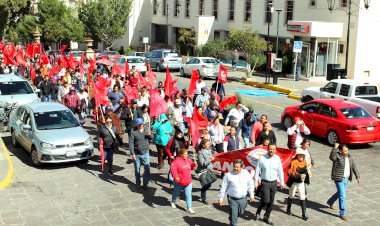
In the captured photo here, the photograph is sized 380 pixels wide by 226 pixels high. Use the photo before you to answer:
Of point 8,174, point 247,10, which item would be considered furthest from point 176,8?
point 8,174

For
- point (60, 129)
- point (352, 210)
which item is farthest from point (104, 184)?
point (352, 210)

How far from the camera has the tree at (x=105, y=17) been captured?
50406mm

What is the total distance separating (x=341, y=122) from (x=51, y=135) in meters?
8.95

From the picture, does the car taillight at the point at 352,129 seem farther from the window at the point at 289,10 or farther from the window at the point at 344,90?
the window at the point at 289,10

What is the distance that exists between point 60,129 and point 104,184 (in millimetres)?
2558

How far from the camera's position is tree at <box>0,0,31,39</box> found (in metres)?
40.7

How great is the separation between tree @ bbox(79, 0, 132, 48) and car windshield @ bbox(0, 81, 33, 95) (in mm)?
30673

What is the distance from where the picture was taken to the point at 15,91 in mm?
20250

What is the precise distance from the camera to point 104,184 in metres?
13.1

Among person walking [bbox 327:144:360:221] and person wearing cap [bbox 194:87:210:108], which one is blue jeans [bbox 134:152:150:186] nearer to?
person walking [bbox 327:144:360:221]

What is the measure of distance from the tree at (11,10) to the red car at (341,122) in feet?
97.8

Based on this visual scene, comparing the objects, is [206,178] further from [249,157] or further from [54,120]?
[54,120]

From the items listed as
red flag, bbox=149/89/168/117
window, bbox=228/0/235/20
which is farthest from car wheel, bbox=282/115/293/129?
window, bbox=228/0/235/20

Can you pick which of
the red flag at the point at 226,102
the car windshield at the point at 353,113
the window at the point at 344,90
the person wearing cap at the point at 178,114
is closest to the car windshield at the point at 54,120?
the person wearing cap at the point at 178,114
